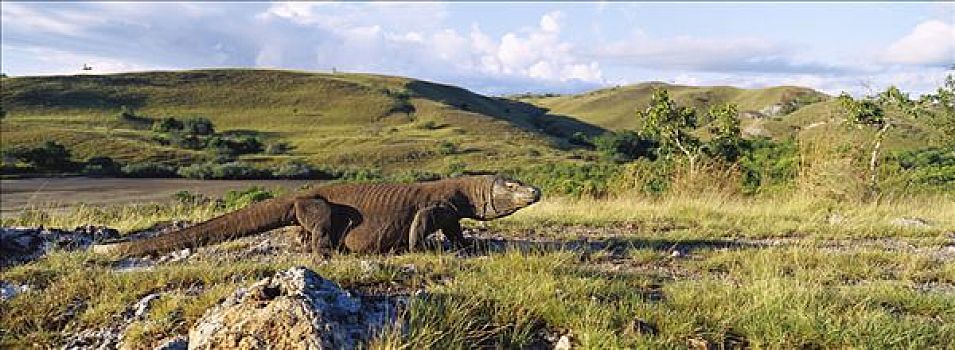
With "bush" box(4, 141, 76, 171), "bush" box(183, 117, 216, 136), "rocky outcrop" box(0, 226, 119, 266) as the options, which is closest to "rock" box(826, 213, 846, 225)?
"rocky outcrop" box(0, 226, 119, 266)

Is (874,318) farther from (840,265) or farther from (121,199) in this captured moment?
(121,199)

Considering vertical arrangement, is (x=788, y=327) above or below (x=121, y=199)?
above

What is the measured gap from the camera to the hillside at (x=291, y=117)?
221 feet

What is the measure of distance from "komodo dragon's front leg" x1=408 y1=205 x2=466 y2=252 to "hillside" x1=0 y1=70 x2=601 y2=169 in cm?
5565

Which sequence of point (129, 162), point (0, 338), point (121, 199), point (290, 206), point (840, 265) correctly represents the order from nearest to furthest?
point (0, 338) < point (840, 265) < point (290, 206) < point (121, 199) < point (129, 162)

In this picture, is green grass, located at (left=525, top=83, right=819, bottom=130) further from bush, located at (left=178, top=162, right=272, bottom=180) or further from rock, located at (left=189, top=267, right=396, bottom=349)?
rock, located at (left=189, top=267, right=396, bottom=349)

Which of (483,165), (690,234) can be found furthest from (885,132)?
(483,165)

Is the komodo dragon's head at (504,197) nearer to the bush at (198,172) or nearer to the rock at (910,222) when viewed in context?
the rock at (910,222)

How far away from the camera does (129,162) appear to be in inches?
2264

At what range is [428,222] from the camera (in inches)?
329

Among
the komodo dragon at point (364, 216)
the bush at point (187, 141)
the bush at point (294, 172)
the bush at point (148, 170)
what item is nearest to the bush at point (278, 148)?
the bush at point (187, 141)

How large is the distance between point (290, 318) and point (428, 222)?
3.74m

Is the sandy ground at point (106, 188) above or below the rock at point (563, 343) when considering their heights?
below

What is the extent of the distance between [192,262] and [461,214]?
9.24 ft
